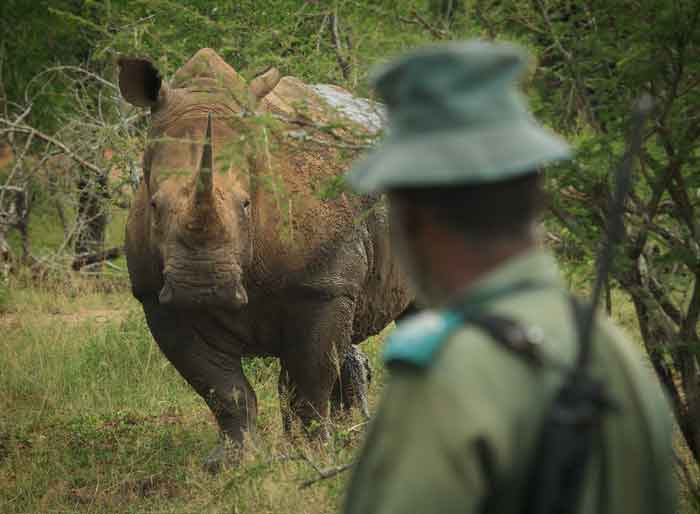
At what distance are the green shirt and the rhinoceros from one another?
14.0ft

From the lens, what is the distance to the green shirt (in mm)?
1842

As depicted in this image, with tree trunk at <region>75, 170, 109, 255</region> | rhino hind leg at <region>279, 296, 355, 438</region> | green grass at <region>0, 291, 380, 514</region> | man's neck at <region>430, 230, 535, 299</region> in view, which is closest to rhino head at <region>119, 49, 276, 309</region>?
rhino hind leg at <region>279, 296, 355, 438</region>

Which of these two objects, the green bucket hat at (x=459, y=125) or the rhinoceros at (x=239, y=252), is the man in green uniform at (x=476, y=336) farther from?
the rhinoceros at (x=239, y=252)

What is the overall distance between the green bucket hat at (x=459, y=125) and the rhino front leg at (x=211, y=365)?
199 inches

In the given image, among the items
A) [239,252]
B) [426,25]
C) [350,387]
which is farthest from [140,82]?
[350,387]

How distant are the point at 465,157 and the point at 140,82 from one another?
5.17m

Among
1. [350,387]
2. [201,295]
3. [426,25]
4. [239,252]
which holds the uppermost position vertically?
[426,25]

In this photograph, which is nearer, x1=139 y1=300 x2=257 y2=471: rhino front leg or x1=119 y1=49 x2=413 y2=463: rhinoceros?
x1=119 y1=49 x2=413 y2=463: rhinoceros

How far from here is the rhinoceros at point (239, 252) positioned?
6.30 m

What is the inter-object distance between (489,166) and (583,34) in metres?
3.58

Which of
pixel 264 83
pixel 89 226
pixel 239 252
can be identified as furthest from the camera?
pixel 89 226

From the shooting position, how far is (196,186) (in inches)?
239

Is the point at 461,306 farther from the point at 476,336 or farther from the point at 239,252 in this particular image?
the point at 239,252

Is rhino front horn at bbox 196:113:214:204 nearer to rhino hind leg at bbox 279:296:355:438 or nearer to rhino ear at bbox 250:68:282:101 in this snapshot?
rhino ear at bbox 250:68:282:101
